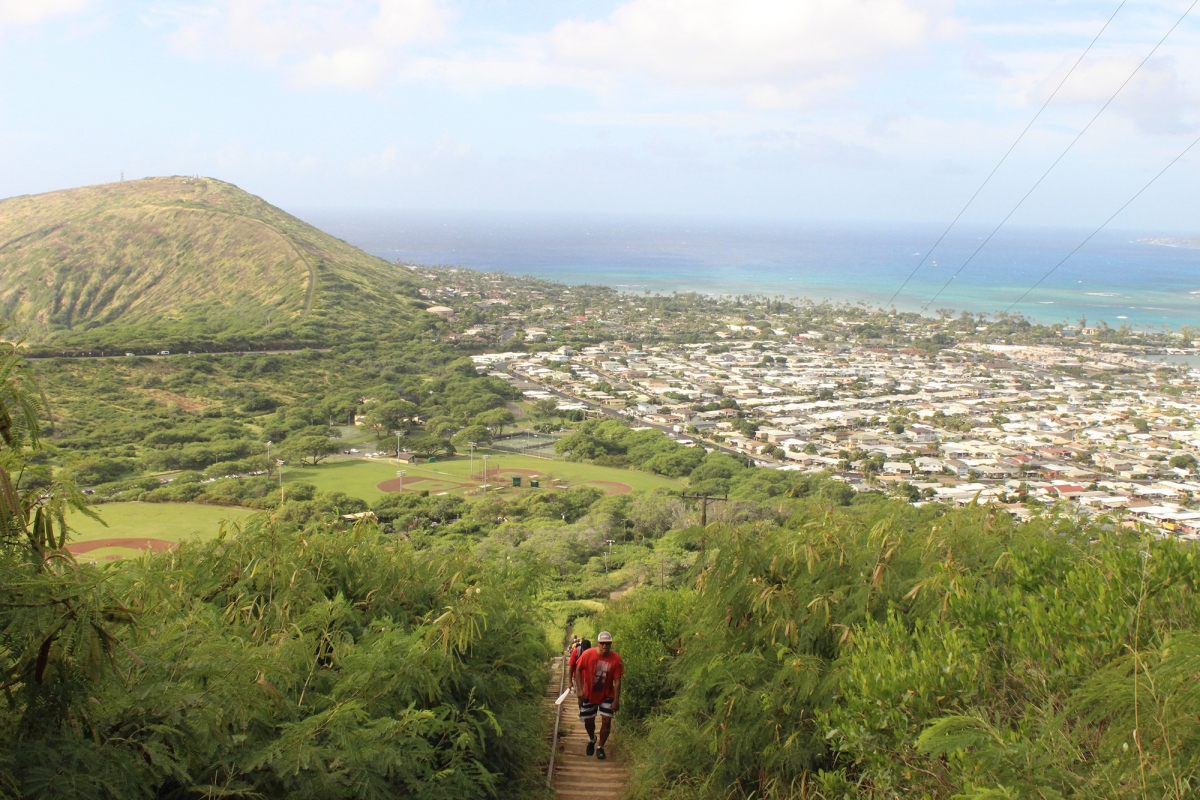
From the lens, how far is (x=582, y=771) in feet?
19.5

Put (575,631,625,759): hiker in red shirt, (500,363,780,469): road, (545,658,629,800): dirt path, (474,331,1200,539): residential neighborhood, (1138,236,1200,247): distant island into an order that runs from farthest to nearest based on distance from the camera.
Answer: (1138,236,1200,247): distant island < (500,363,780,469): road < (474,331,1200,539): residential neighborhood < (575,631,625,759): hiker in red shirt < (545,658,629,800): dirt path

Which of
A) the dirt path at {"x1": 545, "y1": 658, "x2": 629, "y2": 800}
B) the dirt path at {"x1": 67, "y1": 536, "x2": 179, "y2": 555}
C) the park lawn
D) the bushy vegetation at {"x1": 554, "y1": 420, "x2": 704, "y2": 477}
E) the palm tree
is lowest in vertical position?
the park lawn

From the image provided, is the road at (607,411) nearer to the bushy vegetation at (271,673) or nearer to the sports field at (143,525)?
the sports field at (143,525)

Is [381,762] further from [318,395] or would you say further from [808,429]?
[318,395]

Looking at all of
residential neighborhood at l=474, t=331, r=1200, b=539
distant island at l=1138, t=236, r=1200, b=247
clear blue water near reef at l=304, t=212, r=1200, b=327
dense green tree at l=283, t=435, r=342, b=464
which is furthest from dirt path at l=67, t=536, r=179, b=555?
distant island at l=1138, t=236, r=1200, b=247

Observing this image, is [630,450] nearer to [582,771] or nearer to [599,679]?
[582,771]

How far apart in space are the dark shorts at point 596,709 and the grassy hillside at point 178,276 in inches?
1977

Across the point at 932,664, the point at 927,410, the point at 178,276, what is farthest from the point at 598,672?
the point at 178,276

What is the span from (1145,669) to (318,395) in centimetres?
4514

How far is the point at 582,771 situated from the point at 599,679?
29.6 inches

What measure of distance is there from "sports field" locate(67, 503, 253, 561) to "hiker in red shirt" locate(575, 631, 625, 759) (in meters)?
17.1

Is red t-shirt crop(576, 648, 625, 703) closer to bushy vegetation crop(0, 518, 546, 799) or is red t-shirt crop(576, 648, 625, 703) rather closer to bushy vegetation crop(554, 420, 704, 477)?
bushy vegetation crop(0, 518, 546, 799)

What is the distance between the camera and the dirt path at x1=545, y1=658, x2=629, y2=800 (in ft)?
18.1

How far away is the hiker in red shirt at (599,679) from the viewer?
18.8ft
